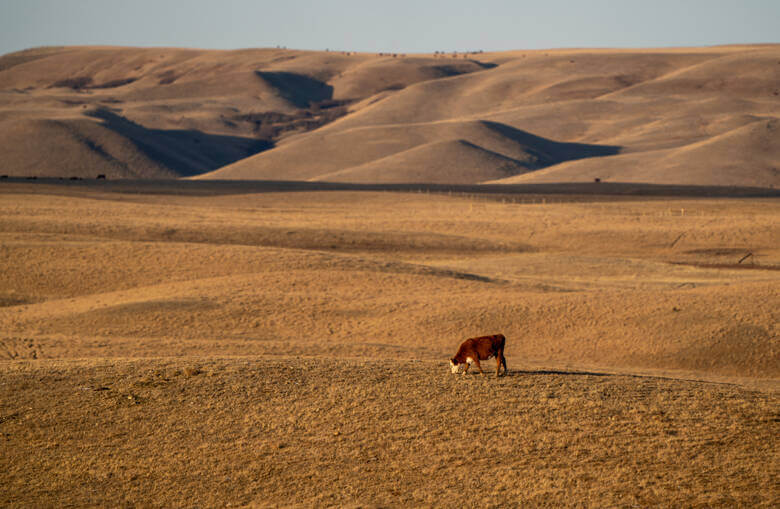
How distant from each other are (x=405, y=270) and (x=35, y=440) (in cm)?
1863

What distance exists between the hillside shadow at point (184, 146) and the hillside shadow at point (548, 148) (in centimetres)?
4374

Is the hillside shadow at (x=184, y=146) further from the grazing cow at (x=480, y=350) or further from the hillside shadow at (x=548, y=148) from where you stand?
the grazing cow at (x=480, y=350)

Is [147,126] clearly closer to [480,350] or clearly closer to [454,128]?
[454,128]

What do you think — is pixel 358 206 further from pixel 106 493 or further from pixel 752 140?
pixel 752 140

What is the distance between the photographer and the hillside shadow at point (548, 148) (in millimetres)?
126625

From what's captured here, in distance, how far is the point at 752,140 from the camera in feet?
350

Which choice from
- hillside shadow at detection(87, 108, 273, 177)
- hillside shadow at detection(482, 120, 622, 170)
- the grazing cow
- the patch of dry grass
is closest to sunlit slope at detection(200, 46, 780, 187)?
hillside shadow at detection(482, 120, 622, 170)

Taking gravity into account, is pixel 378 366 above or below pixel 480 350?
below

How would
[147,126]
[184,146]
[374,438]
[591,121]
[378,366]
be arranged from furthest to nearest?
1. [147,126]
2. [591,121]
3. [184,146]
4. [378,366]
5. [374,438]

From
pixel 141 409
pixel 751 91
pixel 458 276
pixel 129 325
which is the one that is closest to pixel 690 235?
pixel 458 276

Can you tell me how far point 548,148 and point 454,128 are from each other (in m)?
14.7

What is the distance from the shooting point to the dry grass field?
31.4ft

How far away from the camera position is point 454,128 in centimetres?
13600

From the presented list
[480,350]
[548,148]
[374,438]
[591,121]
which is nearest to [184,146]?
[548,148]
